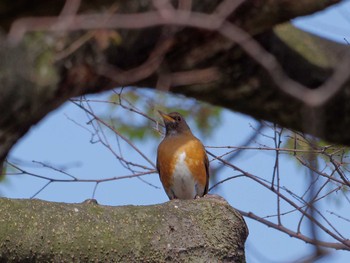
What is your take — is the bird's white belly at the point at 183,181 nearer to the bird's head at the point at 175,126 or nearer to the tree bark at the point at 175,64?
the bird's head at the point at 175,126

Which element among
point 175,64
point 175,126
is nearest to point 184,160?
point 175,126

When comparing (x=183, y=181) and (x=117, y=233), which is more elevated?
(x=183, y=181)

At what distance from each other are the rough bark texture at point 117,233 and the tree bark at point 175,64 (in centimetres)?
231

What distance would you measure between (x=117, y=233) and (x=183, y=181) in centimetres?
323

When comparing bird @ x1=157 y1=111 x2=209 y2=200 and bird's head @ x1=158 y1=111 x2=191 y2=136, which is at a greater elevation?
bird's head @ x1=158 y1=111 x2=191 y2=136

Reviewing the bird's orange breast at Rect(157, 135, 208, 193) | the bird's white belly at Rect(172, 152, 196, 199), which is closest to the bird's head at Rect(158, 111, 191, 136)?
the bird's orange breast at Rect(157, 135, 208, 193)

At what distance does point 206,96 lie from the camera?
213 centimetres

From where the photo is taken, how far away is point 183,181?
25.1 ft

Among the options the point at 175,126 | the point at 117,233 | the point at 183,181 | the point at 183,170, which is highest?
the point at 175,126

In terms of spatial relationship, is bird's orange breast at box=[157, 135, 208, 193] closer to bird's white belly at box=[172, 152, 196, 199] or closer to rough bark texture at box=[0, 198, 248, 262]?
bird's white belly at box=[172, 152, 196, 199]

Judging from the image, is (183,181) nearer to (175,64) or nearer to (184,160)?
(184,160)

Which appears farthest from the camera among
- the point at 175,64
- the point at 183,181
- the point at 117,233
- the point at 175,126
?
the point at 175,126

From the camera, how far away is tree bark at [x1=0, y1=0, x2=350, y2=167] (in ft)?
5.57

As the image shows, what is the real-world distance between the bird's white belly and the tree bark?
5.30 meters
